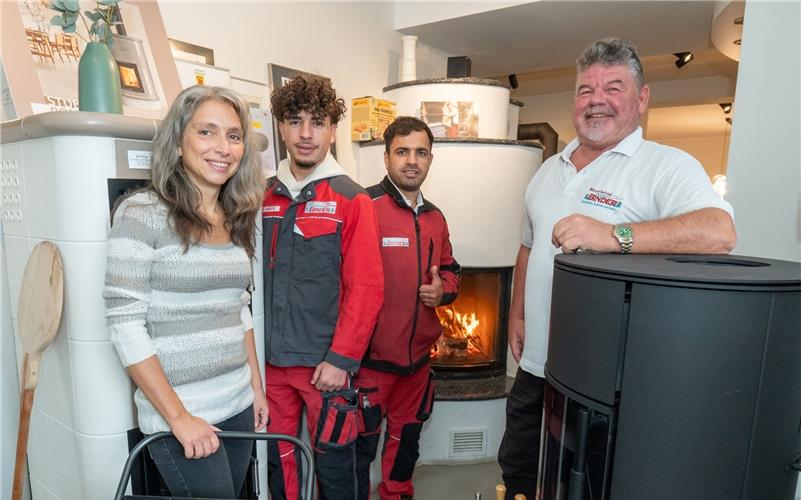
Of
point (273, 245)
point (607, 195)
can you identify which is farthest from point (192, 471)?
point (607, 195)

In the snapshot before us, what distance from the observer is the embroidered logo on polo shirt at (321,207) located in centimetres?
154

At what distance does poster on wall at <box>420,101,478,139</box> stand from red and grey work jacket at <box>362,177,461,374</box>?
Answer: 72cm

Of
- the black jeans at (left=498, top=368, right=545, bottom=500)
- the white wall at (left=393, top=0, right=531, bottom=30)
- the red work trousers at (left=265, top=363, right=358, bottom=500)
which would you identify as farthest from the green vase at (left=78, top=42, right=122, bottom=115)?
the white wall at (left=393, top=0, right=531, bottom=30)

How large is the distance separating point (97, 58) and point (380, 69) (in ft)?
6.30

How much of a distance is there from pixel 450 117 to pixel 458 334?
3.90ft

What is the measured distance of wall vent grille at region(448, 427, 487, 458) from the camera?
7.89ft

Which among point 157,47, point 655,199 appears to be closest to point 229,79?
point 157,47

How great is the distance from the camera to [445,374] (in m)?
2.61

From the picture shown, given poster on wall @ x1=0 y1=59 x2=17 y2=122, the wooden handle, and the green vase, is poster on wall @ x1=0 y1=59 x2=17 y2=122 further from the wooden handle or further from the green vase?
the wooden handle

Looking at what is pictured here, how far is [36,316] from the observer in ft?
3.54

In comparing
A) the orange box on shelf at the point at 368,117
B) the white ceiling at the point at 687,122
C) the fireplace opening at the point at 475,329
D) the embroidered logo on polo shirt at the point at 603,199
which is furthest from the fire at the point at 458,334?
the white ceiling at the point at 687,122

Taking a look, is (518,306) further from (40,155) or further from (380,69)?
(380,69)

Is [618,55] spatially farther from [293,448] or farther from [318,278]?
[293,448]

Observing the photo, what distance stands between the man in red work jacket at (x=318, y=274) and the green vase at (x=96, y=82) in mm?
520
